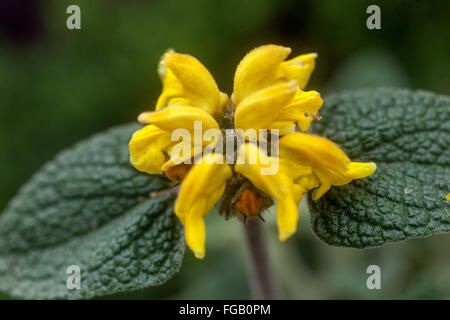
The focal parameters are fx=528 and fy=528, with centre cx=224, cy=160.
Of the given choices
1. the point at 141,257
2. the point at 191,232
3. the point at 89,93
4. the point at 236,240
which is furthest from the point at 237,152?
the point at 89,93

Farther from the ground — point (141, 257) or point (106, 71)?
point (106, 71)

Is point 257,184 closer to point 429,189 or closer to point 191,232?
point 191,232

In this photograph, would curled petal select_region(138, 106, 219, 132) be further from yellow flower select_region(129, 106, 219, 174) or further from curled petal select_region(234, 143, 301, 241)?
curled petal select_region(234, 143, 301, 241)

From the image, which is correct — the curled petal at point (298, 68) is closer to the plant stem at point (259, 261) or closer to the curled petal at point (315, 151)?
the curled petal at point (315, 151)

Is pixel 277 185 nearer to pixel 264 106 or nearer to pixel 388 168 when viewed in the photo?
pixel 264 106

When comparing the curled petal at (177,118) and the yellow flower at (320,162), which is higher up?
the curled petal at (177,118)

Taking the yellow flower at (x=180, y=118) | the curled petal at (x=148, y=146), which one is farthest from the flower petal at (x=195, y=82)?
the curled petal at (x=148, y=146)

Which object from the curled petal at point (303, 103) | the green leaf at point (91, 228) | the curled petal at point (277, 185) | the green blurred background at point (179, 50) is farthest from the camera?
the green blurred background at point (179, 50)

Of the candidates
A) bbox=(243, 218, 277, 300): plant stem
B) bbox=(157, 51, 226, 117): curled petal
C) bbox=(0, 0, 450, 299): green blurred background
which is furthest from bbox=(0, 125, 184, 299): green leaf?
bbox=(0, 0, 450, 299): green blurred background

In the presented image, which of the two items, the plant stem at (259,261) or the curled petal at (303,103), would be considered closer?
the curled petal at (303,103)
